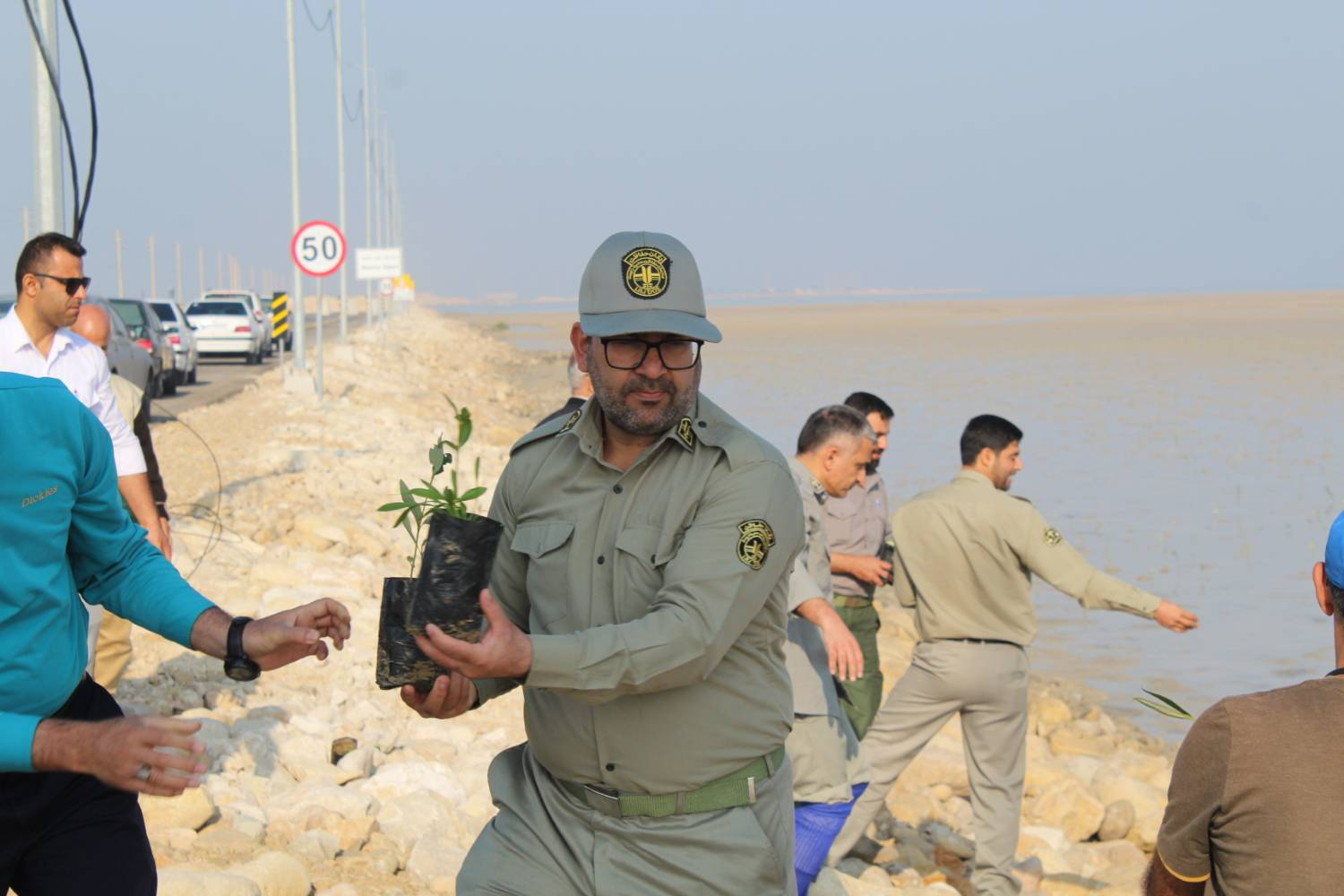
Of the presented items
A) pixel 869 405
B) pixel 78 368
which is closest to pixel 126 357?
pixel 869 405

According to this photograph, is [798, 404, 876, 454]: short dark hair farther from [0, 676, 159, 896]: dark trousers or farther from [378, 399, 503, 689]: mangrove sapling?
[0, 676, 159, 896]: dark trousers

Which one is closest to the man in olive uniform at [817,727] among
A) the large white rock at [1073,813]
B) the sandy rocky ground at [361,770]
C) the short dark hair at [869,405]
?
the sandy rocky ground at [361,770]

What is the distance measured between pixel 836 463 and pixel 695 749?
3.28 meters

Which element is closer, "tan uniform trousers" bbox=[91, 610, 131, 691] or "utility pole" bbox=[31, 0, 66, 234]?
"tan uniform trousers" bbox=[91, 610, 131, 691]

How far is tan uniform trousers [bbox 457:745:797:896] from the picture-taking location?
3.28 m

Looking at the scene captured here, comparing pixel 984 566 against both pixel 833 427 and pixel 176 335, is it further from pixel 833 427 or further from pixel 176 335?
pixel 176 335

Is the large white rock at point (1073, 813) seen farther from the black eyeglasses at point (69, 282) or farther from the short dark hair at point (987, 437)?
the black eyeglasses at point (69, 282)

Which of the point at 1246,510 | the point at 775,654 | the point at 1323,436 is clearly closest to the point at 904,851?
the point at 775,654

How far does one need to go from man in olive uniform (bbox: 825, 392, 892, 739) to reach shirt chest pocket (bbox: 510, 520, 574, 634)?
14.3 ft

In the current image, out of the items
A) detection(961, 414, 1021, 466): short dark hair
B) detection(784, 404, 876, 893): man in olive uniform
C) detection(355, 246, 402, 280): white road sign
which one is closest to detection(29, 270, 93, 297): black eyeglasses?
detection(784, 404, 876, 893): man in olive uniform

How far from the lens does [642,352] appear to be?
332 centimetres

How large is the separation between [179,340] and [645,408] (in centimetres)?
2681

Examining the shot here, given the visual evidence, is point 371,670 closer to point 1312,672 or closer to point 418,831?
point 418,831

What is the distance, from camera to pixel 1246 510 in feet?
60.4
